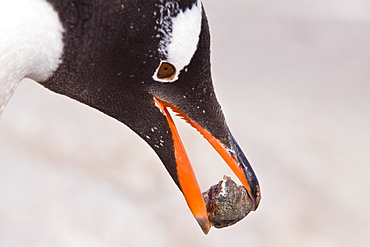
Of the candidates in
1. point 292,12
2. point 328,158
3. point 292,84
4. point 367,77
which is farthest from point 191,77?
point 292,12

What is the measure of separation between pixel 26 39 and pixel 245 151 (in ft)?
3.61

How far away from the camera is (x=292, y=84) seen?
169 centimetres

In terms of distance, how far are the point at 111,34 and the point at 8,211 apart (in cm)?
99

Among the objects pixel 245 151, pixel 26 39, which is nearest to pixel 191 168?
pixel 26 39

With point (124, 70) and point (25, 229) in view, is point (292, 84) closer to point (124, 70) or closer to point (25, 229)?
point (25, 229)

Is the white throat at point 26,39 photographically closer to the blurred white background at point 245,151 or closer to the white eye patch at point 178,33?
the white eye patch at point 178,33

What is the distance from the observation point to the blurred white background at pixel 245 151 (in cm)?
142

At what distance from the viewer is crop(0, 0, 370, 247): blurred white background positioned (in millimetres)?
1419

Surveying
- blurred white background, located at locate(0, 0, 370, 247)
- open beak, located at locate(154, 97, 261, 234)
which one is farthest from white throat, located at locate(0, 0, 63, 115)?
blurred white background, located at locate(0, 0, 370, 247)

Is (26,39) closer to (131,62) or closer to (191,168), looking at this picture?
(131,62)

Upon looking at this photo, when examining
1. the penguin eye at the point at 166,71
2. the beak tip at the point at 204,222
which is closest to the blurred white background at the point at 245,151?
the beak tip at the point at 204,222

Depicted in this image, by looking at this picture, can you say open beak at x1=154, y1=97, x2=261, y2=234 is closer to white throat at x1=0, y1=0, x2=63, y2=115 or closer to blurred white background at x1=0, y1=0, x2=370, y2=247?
white throat at x1=0, y1=0, x2=63, y2=115

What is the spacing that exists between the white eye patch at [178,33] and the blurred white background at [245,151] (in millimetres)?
891

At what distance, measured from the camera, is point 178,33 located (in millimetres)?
524
